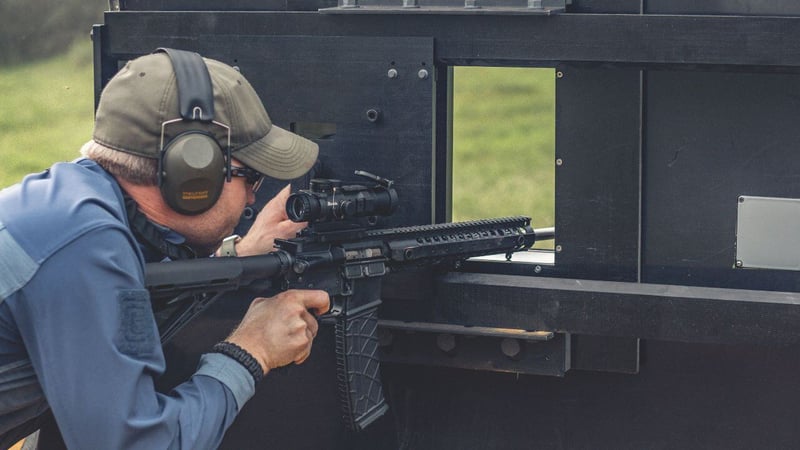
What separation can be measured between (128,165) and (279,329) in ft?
1.63

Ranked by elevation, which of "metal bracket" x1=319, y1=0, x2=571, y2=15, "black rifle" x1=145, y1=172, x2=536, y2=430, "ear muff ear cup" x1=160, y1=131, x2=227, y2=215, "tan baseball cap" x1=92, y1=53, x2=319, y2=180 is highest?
"metal bracket" x1=319, y1=0, x2=571, y2=15

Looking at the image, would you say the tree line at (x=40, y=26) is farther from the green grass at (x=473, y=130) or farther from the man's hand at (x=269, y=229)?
the man's hand at (x=269, y=229)

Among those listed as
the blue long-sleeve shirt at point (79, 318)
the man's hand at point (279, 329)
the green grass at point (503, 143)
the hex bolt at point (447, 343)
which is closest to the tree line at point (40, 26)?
the green grass at point (503, 143)

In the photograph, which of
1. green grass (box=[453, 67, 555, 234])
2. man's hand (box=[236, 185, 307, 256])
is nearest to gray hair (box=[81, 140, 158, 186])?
man's hand (box=[236, 185, 307, 256])

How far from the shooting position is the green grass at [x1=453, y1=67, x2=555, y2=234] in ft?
29.5

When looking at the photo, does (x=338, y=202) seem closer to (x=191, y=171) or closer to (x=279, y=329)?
(x=279, y=329)

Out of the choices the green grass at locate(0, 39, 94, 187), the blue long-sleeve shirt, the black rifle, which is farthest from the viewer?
the green grass at locate(0, 39, 94, 187)

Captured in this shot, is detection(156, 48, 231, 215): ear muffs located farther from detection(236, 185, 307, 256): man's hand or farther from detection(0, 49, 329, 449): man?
detection(236, 185, 307, 256): man's hand

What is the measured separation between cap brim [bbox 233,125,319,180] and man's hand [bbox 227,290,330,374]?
11.0 inches

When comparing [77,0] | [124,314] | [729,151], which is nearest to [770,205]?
[729,151]

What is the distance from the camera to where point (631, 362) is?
2961mm

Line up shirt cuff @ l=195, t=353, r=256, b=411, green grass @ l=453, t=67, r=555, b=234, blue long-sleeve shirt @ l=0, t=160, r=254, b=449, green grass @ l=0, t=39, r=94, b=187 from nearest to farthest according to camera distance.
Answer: blue long-sleeve shirt @ l=0, t=160, r=254, b=449 → shirt cuff @ l=195, t=353, r=256, b=411 → green grass @ l=453, t=67, r=555, b=234 → green grass @ l=0, t=39, r=94, b=187

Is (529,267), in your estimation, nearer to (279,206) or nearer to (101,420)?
(279,206)

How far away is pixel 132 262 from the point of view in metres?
2.25
